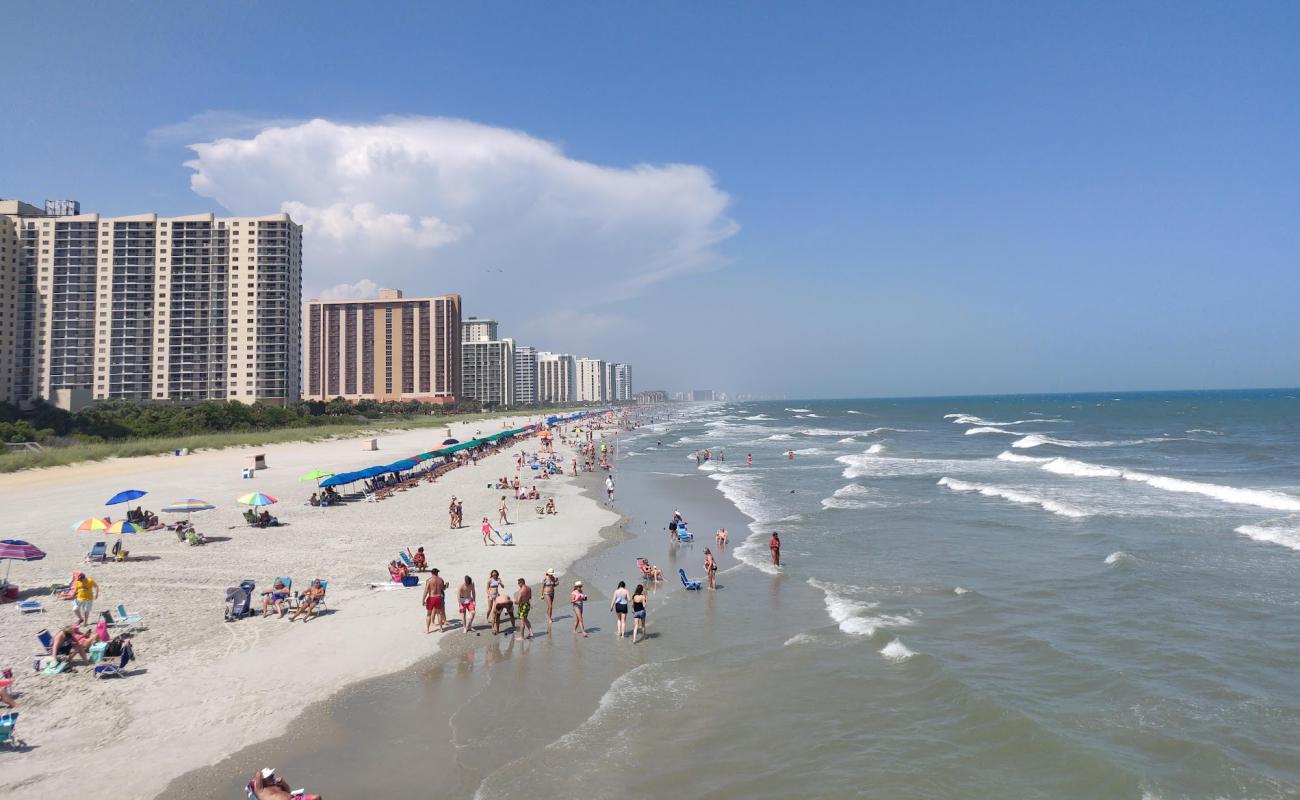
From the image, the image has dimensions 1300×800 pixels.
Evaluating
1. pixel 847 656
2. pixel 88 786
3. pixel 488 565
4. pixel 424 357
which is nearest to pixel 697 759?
pixel 847 656

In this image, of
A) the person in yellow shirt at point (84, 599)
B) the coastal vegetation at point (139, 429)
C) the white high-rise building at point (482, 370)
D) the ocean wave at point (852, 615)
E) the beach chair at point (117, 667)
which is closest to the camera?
the beach chair at point (117, 667)

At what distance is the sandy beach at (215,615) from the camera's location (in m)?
8.49

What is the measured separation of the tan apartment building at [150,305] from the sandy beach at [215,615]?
194 feet

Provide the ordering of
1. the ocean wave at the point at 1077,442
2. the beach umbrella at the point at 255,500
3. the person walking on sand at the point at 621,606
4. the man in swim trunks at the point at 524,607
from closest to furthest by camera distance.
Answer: the man in swim trunks at the point at 524,607, the person walking on sand at the point at 621,606, the beach umbrella at the point at 255,500, the ocean wave at the point at 1077,442

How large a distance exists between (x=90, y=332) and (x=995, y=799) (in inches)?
3992

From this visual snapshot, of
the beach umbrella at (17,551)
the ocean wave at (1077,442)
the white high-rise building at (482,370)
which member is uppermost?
the white high-rise building at (482,370)

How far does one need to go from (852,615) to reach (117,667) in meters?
12.3

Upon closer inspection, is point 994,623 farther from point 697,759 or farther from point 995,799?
point 697,759

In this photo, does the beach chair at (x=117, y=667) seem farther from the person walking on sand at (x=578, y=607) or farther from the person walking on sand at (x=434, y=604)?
the person walking on sand at (x=578, y=607)

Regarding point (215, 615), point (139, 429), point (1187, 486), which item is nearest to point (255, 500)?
point (215, 615)

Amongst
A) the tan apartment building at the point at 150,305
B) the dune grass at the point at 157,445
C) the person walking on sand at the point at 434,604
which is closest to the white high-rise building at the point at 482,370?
the tan apartment building at the point at 150,305

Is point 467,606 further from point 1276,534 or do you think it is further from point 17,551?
point 1276,534

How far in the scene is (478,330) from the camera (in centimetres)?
18912

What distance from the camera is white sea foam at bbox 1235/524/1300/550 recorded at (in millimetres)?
20453
